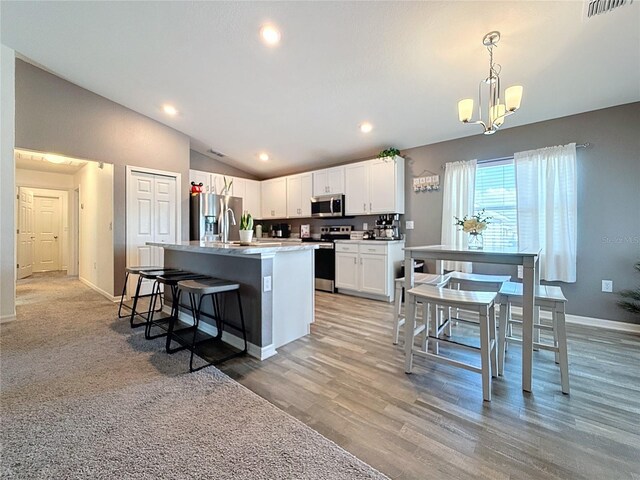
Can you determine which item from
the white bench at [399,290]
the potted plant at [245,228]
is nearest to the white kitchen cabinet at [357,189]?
the white bench at [399,290]

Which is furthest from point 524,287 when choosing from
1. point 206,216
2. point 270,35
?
point 206,216

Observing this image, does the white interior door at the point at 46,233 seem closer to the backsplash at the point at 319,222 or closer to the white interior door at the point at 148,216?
the white interior door at the point at 148,216

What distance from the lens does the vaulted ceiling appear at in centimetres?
213

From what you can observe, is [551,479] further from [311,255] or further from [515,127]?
[515,127]

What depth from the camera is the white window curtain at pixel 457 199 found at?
3746 millimetres

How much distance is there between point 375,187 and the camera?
436cm

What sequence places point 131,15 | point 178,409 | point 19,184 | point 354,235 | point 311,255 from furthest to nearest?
1. point 19,184
2. point 354,235
3. point 311,255
4. point 131,15
5. point 178,409

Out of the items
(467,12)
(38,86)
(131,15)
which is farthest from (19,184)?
(467,12)

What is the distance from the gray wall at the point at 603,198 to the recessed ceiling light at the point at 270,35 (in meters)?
3.17

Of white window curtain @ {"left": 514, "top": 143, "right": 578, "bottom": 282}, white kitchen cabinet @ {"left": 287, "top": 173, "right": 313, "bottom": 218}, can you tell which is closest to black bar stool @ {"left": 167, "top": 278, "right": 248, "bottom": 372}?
white kitchen cabinet @ {"left": 287, "top": 173, "right": 313, "bottom": 218}

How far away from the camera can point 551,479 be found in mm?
1144

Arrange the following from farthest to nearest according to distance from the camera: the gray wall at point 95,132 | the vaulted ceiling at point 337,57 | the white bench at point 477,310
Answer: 1. the gray wall at point 95,132
2. the vaulted ceiling at point 337,57
3. the white bench at point 477,310

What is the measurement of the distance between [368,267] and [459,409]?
2651mm

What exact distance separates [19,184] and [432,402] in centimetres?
874
